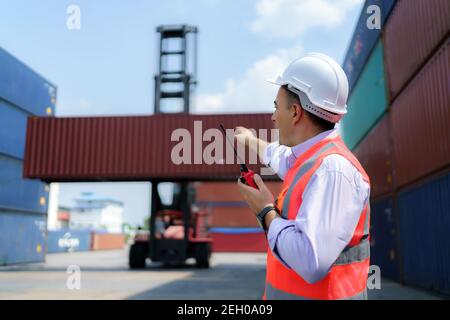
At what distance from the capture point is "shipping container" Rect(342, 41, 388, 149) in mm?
13102

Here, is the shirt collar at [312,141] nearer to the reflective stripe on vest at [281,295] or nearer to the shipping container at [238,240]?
the reflective stripe on vest at [281,295]

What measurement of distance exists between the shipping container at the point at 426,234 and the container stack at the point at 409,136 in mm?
19

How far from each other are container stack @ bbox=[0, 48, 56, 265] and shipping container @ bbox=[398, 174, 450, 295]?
572 inches

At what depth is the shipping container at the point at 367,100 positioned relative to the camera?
13102 mm

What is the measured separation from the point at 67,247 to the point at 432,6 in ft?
119

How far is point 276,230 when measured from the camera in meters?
1.31

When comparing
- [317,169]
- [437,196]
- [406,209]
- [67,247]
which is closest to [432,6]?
[437,196]

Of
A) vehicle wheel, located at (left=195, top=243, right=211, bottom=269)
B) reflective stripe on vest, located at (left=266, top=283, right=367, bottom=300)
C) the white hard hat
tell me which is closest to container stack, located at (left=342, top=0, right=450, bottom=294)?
vehicle wheel, located at (left=195, top=243, right=211, bottom=269)

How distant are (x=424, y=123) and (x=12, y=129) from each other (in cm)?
1571

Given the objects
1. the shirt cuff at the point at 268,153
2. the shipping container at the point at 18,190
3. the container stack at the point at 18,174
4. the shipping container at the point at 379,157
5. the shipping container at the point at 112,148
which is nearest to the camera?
the shirt cuff at the point at 268,153

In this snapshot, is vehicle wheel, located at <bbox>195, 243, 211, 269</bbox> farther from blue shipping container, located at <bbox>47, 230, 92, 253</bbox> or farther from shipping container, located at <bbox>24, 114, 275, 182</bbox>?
blue shipping container, located at <bbox>47, 230, 92, 253</bbox>

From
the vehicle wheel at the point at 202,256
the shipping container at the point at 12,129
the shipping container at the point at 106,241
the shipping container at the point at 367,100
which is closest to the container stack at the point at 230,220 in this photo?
the shipping container at the point at 106,241
